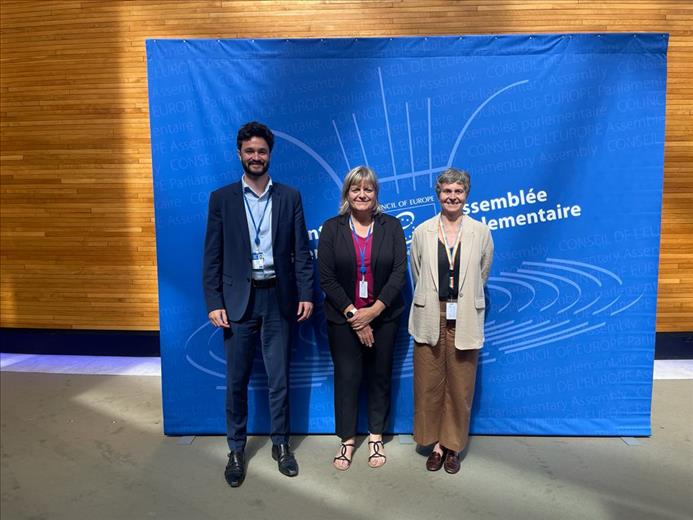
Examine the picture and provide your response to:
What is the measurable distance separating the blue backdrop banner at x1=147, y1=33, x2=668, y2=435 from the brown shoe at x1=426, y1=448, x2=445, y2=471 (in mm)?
436

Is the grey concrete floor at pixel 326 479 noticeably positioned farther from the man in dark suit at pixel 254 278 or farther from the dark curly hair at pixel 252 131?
the dark curly hair at pixel 252 131

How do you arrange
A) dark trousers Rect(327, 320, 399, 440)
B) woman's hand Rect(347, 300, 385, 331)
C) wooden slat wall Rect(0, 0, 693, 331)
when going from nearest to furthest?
woman's hand Rect(347, 300, 385, 331), dark trousers Rect(327, 320, 399, 440), wooden slat wall Rect(0, 0, 693, 331)

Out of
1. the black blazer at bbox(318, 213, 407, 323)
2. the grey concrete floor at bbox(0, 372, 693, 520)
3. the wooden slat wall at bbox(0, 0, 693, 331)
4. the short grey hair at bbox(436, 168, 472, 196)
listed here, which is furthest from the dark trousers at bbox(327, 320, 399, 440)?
the wooden slat wall at bbox(0, 0, 693, 331)

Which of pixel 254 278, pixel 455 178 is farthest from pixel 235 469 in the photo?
pixel 455 178

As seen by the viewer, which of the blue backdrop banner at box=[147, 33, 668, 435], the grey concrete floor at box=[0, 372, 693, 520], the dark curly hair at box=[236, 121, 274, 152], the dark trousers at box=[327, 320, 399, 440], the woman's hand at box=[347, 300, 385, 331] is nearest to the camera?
the grey concrete floor at box=[0, 372, 693, 520]

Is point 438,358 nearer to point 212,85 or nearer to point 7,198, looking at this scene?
point 212,85

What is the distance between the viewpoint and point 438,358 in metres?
2.66

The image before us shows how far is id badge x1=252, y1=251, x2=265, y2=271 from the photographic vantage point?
103 inches

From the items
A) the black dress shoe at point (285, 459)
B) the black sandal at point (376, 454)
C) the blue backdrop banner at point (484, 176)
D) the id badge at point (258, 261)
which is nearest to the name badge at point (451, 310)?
the blue backdrop banner at point (484, 176)

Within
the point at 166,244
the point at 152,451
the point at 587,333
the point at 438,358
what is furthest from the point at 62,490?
the point at 587,333

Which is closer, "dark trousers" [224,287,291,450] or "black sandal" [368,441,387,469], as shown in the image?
"dark trousers" [224,287,291,450]

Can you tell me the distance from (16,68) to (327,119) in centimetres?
374

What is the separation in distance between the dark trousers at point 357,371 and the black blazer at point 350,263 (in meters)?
0.12

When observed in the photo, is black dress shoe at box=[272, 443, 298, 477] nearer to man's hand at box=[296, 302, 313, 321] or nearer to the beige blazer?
man's hand at box=[296, 302, 313, 321]
